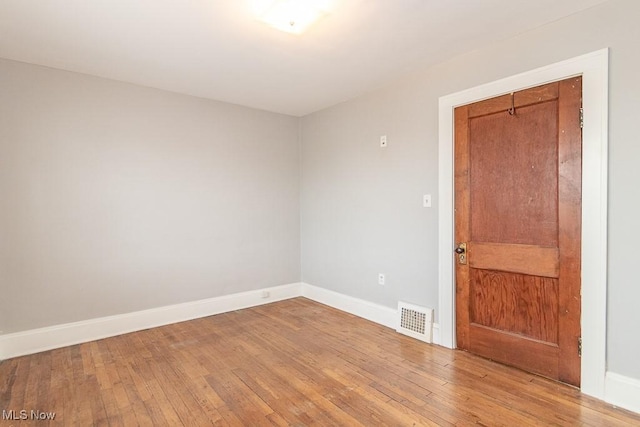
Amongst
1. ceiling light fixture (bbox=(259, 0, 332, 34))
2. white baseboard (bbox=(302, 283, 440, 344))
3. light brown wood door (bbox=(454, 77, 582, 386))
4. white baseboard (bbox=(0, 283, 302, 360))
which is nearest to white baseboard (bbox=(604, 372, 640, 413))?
light brown wood door (bbox=(454, 77, 582, 386))

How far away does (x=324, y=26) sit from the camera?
7.43ft

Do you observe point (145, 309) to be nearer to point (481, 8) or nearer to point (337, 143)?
point (337, 143)

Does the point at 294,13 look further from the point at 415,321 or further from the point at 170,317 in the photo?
the point at 170,317

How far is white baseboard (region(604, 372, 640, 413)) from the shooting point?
1933 mm

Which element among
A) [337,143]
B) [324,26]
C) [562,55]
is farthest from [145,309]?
[562,55]

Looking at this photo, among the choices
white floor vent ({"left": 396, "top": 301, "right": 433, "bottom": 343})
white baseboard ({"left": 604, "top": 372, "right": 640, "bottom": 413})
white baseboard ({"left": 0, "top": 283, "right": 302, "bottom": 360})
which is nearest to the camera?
white baseboard ({"left": 604, "top": 372, "right": 640, "bottom": 413})

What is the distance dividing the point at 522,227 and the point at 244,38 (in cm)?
249

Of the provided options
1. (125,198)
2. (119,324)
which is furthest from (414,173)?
(119,324)

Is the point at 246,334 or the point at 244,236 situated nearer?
the point at 246,334

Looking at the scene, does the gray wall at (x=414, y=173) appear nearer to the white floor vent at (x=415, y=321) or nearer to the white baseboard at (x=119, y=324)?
the white floor vent at (x=415, y=321)

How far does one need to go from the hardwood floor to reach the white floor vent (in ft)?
0.31

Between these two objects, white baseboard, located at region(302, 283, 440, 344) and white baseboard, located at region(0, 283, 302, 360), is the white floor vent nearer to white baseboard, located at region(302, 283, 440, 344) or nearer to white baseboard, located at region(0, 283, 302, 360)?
white baseboard, located at region(302, 283, 440, 344)

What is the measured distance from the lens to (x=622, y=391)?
6.49 ft

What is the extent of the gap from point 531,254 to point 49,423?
3.29 metres
